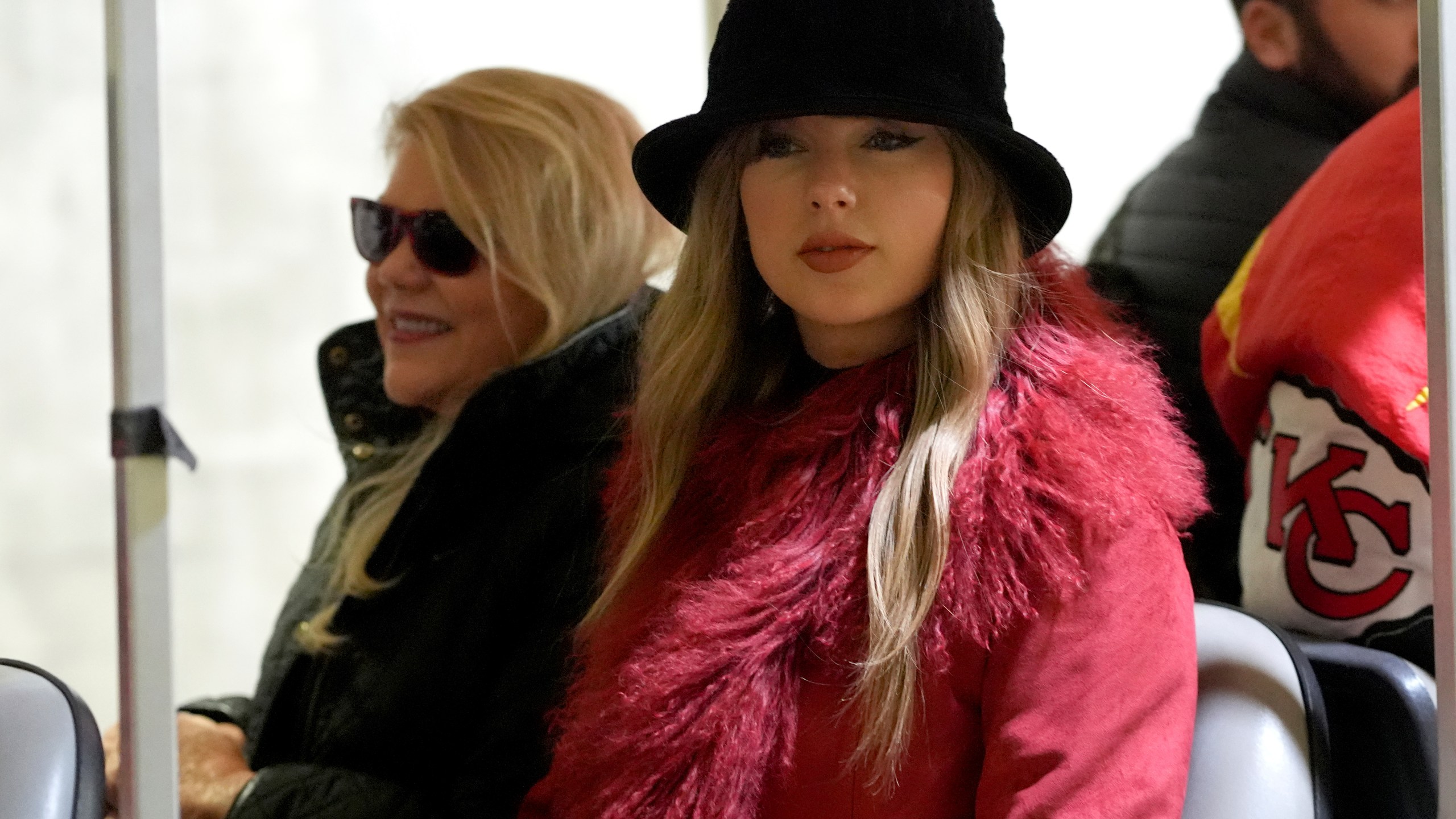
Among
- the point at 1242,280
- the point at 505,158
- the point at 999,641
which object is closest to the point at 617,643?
the point at 999,641

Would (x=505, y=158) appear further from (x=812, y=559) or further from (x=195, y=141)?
(x=195, y=141)

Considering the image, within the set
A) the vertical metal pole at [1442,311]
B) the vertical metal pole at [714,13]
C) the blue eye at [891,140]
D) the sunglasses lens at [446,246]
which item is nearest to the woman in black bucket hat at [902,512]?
the blue eye at [891,140]

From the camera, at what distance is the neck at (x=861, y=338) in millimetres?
971

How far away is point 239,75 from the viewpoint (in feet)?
8.22

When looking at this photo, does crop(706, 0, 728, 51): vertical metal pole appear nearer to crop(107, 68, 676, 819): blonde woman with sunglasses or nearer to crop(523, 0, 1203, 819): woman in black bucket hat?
crop(107, 68, 676, 819): blonde woman with sunglasses

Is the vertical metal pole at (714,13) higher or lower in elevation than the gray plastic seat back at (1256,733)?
higher

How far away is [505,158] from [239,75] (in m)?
1.39

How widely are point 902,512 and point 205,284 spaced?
2.00 meters

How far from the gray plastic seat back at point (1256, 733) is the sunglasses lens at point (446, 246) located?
810 millimetres

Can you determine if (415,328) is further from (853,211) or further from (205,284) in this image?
(205,284)

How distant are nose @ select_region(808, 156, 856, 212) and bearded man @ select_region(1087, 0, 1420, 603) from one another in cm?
67

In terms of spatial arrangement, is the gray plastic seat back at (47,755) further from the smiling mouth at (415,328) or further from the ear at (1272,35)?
the ear at (1272,35)

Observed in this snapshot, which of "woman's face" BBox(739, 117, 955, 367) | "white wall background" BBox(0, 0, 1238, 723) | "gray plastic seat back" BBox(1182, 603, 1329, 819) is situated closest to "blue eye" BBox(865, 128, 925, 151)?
"woman's face" BBox(739, 117, 955, 367)

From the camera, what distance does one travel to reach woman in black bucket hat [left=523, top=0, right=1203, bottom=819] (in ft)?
2.67
